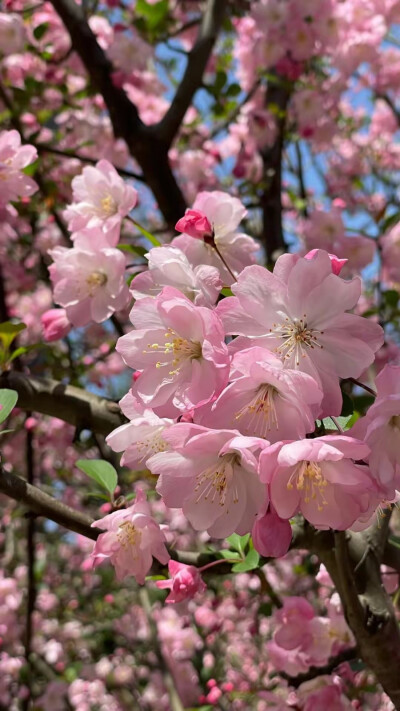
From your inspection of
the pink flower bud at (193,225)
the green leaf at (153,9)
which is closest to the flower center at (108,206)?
the pink flower bud at (193,225)

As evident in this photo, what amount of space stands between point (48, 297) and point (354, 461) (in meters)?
3.78

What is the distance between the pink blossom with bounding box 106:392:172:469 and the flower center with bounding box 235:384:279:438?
22cm

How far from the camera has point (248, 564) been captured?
112cm

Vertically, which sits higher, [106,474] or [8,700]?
[106,474]

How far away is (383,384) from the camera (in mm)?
775

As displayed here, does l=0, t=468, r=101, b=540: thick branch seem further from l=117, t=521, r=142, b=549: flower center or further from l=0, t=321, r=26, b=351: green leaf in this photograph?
l=0, t=321, r=26, b=351: green leaf

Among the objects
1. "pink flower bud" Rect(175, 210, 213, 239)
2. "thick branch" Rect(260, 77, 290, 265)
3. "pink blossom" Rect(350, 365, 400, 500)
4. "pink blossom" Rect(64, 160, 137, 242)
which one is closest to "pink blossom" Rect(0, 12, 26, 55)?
"thick branch" Rect(260, 77, 290, 265)

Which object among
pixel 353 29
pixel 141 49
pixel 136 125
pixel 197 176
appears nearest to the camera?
pixel 136 125

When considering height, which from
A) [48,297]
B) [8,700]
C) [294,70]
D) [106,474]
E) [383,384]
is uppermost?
[294,70]

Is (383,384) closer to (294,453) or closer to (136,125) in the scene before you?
(294,453)

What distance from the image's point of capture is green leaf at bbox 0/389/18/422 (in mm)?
1010

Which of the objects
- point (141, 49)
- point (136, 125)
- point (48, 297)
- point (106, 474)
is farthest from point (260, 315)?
point (48, 297)

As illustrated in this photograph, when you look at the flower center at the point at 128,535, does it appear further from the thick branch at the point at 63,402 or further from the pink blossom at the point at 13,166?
the pink blossom at the point at 13,166

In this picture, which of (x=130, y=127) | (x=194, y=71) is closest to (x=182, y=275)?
(x=130, y=127)
